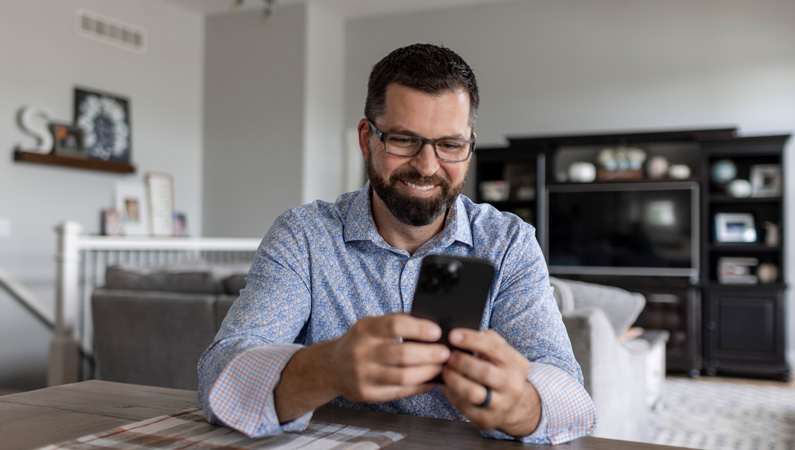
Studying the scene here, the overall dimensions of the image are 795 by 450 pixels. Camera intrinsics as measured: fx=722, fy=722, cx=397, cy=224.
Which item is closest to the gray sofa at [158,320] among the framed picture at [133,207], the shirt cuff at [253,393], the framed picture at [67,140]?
the shirt cuff at [253,393]

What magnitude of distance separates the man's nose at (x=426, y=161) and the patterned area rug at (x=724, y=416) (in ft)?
8.40

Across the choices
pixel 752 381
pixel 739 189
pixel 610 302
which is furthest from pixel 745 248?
pixel 610 302

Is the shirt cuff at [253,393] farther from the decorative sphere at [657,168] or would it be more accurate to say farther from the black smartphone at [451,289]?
the decorative sphere at [657,168]

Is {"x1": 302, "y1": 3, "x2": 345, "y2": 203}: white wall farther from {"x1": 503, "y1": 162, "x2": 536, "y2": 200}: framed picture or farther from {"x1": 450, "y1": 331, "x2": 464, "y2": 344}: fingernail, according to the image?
{"x1": 450, "y1": 331, "x2": 464, "y2": 344}: fingernail

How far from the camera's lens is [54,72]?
5312 mm

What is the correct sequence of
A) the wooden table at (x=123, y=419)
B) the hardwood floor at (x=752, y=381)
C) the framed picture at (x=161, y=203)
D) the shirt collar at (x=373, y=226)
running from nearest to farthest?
the wooden table at (x=123, y=419) < the shirt collar at (x=373, y=226) < the hardwood floor at (x=752, y=381) < the framed picture at (x=161, y=203)

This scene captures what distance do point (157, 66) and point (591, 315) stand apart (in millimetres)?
5063

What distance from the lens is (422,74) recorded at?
112cm

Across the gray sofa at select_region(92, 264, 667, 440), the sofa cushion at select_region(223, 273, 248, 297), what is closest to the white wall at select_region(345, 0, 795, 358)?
the gray sofa at select_region(92, 264, 667, 440)

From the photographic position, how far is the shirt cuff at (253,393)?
865 mm

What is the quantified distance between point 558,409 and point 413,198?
0.41 m

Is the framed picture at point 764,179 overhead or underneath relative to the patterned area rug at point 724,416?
overhead

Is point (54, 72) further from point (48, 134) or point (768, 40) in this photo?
point (768, 40)

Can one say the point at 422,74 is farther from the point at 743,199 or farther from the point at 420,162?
the point at 743,199
